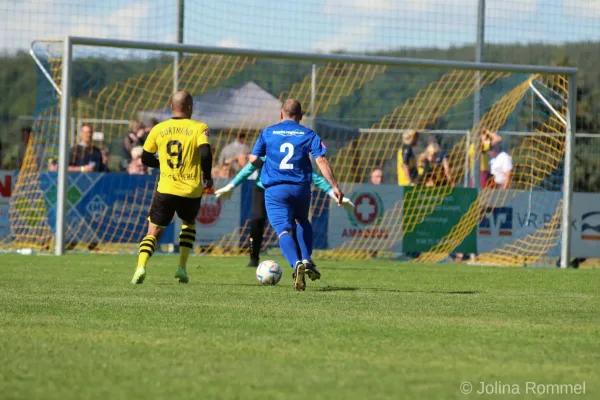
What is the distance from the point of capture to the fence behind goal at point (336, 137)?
59.3 feet

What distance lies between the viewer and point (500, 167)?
1952 cm

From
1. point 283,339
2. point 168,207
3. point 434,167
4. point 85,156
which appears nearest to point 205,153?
point 168,207

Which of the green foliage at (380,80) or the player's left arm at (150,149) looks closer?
the player's left arm at (150,149)

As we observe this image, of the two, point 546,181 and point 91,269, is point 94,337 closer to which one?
point 91,269

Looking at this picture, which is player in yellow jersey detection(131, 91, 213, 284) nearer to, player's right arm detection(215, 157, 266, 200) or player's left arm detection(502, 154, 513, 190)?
player's right arm detection(215, 157, 266, 200)

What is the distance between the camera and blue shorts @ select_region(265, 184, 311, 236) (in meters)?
10.9

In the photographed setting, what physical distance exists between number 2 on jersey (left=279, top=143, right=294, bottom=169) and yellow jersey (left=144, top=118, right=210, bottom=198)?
0.80 metres

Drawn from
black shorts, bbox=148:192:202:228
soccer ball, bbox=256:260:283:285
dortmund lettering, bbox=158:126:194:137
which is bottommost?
soccer ball, bbox=256:260:283:285

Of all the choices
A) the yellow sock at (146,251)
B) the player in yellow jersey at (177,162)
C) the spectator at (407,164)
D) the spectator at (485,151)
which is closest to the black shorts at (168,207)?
the player in yellow jersey at (177,162)

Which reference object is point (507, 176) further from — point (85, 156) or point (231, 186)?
point (231, 186)

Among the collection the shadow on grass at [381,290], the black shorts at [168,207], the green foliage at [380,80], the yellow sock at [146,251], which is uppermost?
the green foliage at [380,80]

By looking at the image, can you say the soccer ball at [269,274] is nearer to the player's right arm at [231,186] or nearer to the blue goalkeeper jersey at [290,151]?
the blue goalkeeper jersey at [290,151]

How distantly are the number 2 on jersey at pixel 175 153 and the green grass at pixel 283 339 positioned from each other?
1.20 m

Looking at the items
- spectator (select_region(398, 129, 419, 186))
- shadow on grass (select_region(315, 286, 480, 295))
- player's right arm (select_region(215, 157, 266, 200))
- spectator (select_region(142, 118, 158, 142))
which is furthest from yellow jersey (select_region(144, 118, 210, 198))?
spectator (select_region(398, 129, 419, 186))
